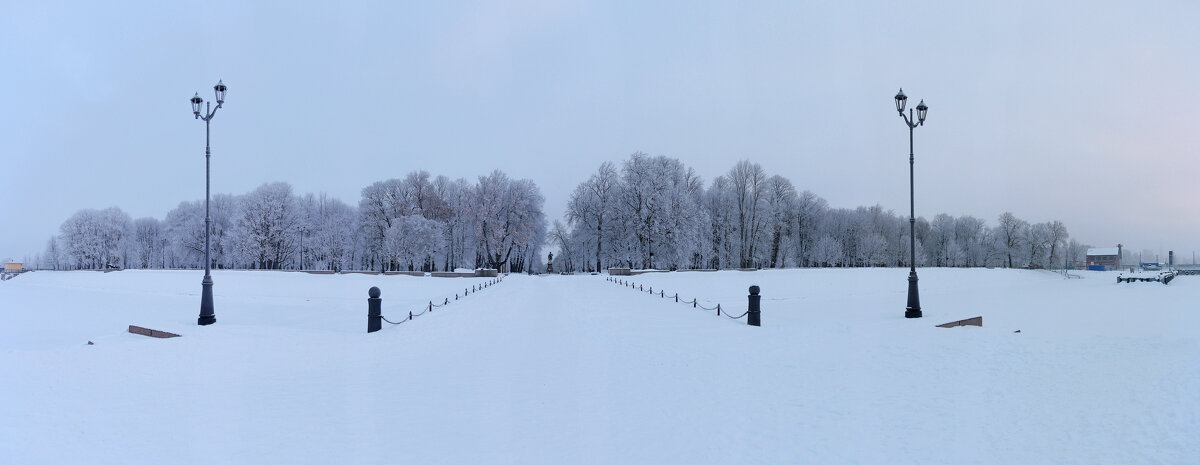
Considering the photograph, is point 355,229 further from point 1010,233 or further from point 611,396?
point 1010,233

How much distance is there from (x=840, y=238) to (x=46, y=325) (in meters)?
86.3

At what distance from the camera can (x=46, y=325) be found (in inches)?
718

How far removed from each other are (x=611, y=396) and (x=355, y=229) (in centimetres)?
7194

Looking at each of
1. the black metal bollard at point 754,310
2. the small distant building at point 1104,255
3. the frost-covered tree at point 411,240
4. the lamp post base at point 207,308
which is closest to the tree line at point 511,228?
the frost-covered tree at point 411,240

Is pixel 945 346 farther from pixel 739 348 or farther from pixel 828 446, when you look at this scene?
pixel 828 446

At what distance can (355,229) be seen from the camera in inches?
2840

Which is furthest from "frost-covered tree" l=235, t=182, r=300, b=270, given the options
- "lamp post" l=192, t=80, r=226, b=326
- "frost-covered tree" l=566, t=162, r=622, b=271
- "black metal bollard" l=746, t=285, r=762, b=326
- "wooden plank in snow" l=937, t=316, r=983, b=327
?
"wooden plank in snow" l=937, t=316, r=983, b=327

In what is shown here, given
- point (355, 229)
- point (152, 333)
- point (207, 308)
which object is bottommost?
point (152, 333)

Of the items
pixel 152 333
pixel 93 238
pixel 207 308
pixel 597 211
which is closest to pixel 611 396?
pixel 152 333

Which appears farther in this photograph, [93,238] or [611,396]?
[93,238]

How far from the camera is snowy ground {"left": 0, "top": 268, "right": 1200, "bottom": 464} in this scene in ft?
17.3

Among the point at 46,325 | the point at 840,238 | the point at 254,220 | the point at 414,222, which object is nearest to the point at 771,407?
the point at 46,325

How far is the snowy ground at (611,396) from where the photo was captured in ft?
17.3

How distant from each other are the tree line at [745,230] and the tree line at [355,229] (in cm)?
789
